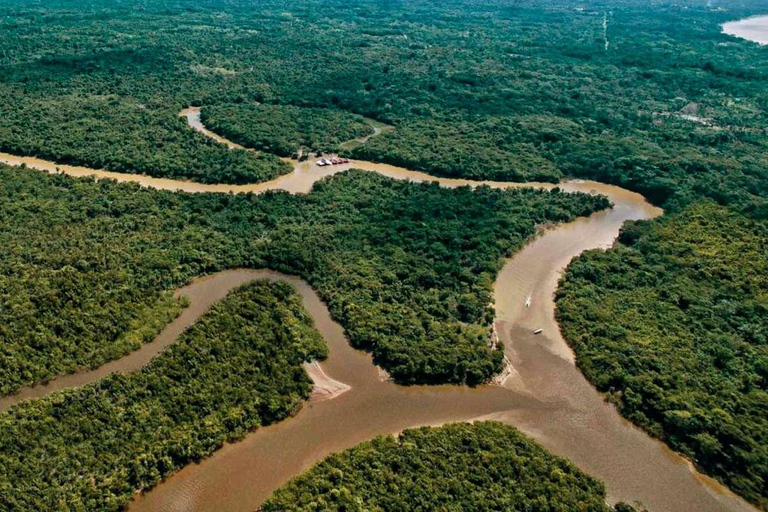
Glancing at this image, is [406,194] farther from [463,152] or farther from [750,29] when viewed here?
[750,29]

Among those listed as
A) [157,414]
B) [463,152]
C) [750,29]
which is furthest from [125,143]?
[750,29]

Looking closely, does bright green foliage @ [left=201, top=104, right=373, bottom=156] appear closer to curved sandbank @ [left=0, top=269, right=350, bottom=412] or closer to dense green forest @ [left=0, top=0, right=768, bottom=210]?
dense green forest @ [left=0, top=0, right=768, bottom=210]

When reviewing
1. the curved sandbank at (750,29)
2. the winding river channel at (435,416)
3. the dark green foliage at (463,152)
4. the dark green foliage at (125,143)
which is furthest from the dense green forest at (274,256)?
the curved sandbank at (750,29)

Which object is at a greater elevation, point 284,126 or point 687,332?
point 284,126

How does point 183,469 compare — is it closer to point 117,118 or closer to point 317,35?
point 117,118

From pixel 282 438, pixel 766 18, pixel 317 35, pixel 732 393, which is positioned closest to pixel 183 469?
pixel 282 438

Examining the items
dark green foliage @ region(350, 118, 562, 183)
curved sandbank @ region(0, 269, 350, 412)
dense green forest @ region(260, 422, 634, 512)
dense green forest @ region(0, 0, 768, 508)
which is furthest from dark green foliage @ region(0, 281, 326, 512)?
dark green foliage @ region(350, 118, 562, 183)
